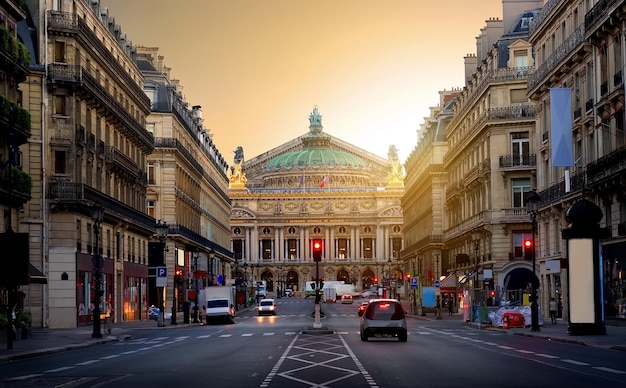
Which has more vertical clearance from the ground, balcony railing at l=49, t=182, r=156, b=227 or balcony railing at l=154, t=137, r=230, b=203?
balcony railing at l=154, t=137, r=230, b=203

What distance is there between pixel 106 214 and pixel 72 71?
33.8ft

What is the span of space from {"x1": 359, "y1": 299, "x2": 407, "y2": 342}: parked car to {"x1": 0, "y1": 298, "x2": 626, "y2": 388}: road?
93.0 inches

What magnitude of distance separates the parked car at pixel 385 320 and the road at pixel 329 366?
2.36m

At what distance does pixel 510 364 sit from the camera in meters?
27.6

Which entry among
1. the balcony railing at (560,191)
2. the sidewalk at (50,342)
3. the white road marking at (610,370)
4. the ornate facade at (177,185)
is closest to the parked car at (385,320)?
the sidewalk at (50,342)

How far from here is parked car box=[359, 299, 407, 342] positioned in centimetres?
4206

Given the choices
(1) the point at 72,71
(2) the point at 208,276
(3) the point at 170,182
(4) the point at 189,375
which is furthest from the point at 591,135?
(2) the point at 208,276

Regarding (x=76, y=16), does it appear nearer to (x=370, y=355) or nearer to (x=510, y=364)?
(x=370, y=355)

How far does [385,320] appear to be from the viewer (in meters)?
42.2

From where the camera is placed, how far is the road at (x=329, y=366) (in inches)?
886

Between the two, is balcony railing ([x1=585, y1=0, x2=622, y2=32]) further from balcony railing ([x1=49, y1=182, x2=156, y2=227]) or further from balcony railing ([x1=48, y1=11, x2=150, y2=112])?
balcony railing ([x1=49, y1=182, x2=156, y2=227])

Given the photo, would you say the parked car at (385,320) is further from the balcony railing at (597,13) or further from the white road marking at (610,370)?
the balcony railing at (597,13)

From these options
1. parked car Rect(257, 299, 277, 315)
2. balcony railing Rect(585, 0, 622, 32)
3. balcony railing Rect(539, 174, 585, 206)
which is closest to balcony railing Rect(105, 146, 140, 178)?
balcony railing Rect(539, 174, 585, 206)

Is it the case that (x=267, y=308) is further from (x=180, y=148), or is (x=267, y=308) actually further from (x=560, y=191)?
(x=560, y=191)
